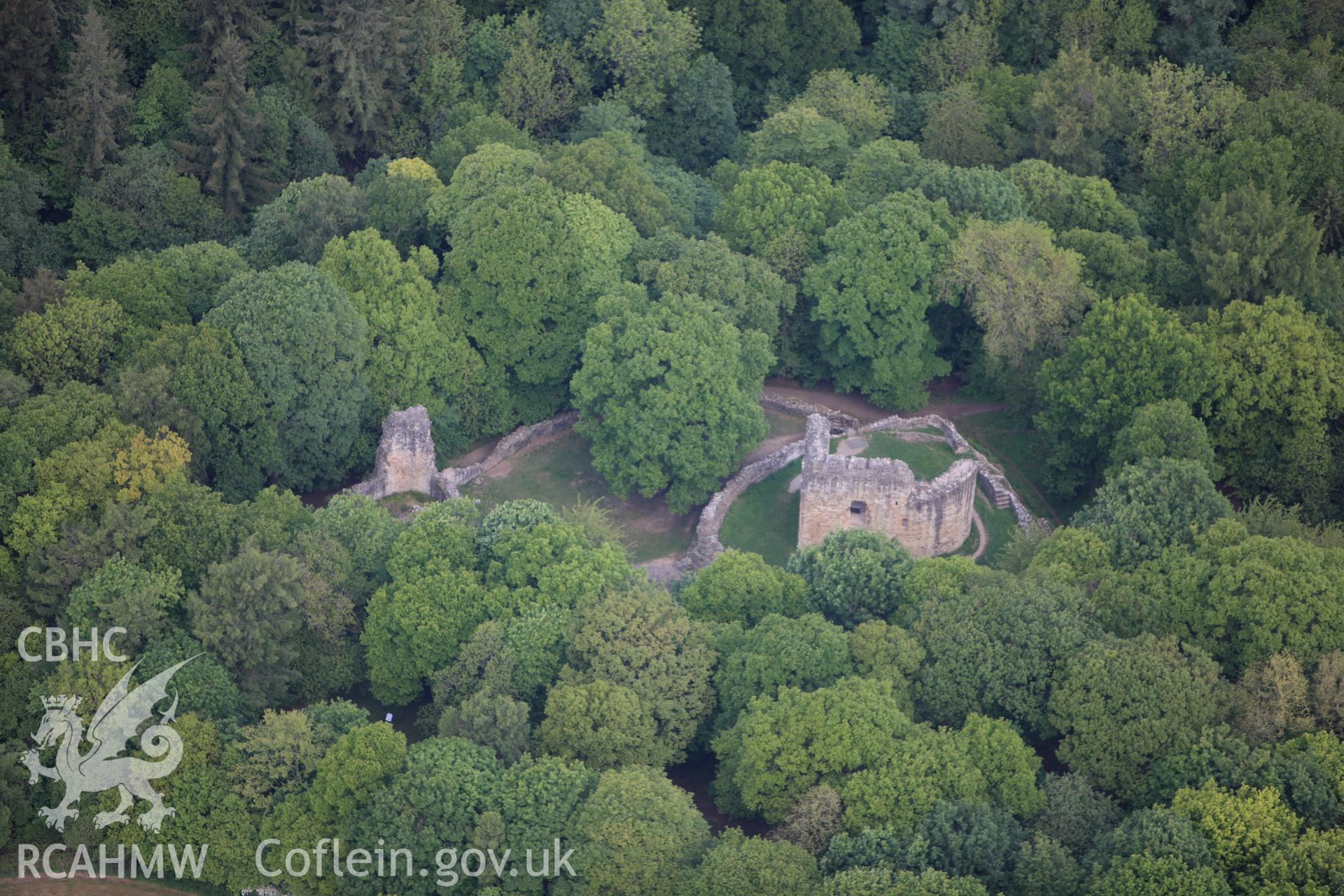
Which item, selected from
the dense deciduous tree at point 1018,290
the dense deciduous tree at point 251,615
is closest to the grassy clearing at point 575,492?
the dense deciduous tree at point 1018,290

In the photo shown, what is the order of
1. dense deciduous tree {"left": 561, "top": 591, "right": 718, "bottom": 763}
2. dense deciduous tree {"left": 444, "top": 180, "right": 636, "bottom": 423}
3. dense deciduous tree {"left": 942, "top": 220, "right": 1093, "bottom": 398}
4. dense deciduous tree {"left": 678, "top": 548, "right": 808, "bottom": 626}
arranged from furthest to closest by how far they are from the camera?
dense deciduous tree {"left": 444, "top": 180, "right": 636, "bottom": 423}, dense deciduous tree {"left": 942, "top": 220, "right": 1093, "bottom": 398}, dense deciduous tree {"left": 678, "top": 548, "right": 808, "bottom": 626}, dense deciduous tree {"left": 561, "top": 591, "right": 718, "bottom": 763}

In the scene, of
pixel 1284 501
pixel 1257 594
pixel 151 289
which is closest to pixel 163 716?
pixel 151 289

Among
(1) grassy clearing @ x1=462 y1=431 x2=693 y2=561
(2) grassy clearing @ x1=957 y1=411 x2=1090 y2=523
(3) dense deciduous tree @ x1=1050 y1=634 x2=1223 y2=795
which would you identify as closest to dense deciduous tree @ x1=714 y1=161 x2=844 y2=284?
(2) grassy clearing @ x1=957 y1=411 x2=1090 y2=523

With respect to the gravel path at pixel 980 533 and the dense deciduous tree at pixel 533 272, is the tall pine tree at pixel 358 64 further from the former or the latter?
the gravel path at pixel 980 533

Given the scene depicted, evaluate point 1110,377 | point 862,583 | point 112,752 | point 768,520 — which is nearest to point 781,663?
point 862,583

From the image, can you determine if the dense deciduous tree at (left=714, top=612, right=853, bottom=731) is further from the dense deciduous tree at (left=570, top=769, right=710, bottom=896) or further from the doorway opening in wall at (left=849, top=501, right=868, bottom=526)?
the doorway opening in wall at (left=849, top=501, right=868, bottom=526)
